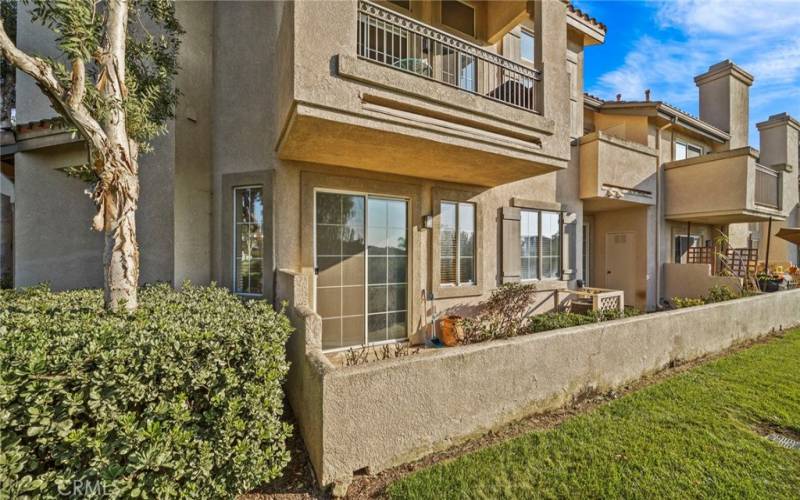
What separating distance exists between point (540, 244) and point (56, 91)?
898cm

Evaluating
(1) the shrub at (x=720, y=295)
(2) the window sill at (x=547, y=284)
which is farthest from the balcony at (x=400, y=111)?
(1) the shrub at (x=720, y=295)

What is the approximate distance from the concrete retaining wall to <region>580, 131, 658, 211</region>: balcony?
4879mm

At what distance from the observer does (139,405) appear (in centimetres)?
264

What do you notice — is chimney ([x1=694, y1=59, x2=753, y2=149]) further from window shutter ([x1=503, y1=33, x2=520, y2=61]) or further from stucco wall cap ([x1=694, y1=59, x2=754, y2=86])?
window shutter ([x1=503, y1=33, x2=520, y2=61])

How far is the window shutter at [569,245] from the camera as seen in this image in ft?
29.2

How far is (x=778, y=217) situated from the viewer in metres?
11.6

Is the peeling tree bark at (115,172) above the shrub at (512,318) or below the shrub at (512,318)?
above

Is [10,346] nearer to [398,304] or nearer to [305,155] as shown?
[305,155]

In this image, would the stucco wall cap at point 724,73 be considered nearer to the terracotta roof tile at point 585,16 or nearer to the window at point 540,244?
the terracotta roof tile at point 585,16

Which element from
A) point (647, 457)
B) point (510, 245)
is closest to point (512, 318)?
point (510, 245)

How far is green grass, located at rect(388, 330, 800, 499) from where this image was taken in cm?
298

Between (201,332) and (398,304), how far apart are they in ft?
14.2

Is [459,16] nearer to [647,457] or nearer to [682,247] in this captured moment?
[647,457]

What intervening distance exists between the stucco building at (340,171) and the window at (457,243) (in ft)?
0.12
